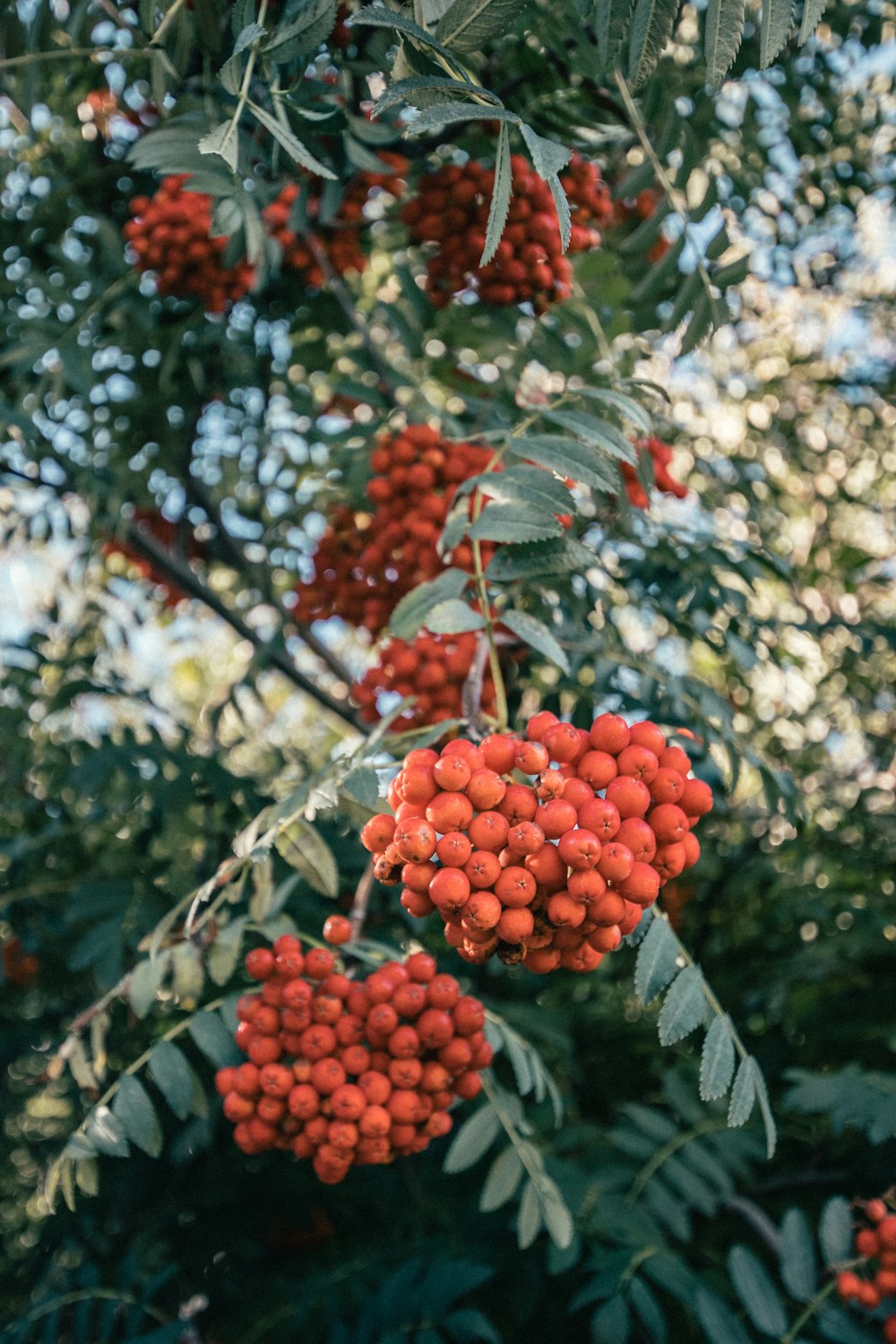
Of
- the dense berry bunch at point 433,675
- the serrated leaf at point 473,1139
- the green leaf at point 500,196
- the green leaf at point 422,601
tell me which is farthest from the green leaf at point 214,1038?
the green leaf at point 500,196

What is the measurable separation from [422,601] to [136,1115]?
3.22 ft

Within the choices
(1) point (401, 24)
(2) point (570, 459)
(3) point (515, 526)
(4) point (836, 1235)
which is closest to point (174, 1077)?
(3) point (515, 526)

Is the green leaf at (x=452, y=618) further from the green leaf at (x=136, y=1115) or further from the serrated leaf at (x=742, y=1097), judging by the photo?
the green leaf at (x=136, y=1115)

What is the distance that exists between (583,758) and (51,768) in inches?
86.1

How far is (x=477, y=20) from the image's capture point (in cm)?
112

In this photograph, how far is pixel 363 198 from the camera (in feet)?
8.07

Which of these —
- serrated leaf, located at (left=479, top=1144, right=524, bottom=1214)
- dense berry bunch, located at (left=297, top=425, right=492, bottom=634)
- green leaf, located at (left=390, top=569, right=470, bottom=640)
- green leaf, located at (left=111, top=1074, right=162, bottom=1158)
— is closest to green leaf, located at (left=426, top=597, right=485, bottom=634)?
green leaf, located at (left=390, top=569, right=470, bottom=640)

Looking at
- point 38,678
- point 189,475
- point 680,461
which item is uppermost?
point 189,475

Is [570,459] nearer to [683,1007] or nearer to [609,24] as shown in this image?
[609,24]

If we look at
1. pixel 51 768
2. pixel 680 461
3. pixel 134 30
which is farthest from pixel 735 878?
pixel 134 30

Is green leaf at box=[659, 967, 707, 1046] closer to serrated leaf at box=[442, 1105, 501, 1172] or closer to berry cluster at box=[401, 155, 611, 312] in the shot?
serrated leaf at box=[442, 1105, 501, 1172]

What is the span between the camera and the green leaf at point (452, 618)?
1400mm

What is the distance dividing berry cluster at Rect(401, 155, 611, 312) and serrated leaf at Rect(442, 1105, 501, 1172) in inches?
69.4

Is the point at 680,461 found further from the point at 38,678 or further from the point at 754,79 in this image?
the point at 38,678
